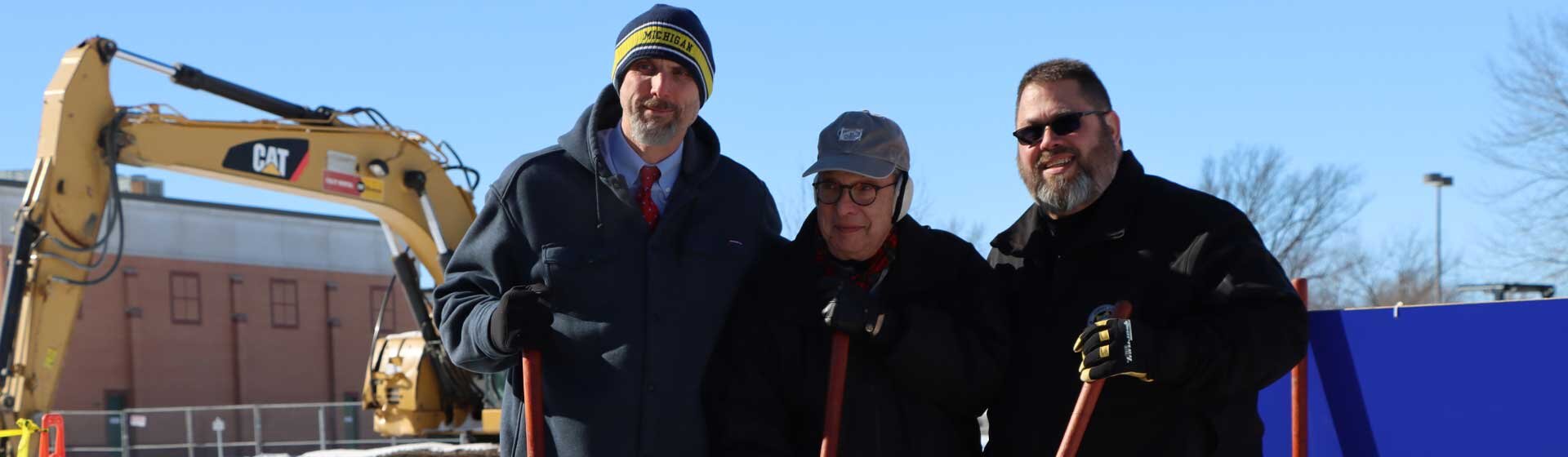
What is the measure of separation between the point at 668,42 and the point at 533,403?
88 centimetres

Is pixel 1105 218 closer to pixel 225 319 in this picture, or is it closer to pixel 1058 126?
pixel 1058 126

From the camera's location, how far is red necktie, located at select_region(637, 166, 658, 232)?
395 centimetres

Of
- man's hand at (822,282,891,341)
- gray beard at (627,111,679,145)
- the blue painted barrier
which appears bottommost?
the blue painted barrier

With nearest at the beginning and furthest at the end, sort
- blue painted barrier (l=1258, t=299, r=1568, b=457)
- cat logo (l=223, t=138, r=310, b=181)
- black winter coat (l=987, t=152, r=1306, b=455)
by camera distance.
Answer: black winter coat (l=987, t=152, r=1306, b=455)
blue painted barrier (l=1258, t=299, r=1568, b=457)
cat logo (l=223, t=138, r=310, b=181)

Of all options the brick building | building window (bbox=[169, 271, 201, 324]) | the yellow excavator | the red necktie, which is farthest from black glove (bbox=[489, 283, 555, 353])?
building window (bbox=[169, 271, 201, 324])

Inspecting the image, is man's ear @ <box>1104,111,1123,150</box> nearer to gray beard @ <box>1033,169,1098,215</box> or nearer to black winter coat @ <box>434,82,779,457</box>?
gray beard @ <box>1033,169,1098,215</box>

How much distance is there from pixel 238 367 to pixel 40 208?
2451cm

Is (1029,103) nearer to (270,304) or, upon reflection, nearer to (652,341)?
(652,341)

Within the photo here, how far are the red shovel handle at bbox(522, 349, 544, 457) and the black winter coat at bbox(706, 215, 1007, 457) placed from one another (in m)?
0.39

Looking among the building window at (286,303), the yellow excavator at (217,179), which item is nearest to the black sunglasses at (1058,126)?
the yellow excavator at (217,179)

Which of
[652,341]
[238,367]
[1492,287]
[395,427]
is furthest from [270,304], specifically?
[652,341]

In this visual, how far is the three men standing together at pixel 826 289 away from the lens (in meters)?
3.63

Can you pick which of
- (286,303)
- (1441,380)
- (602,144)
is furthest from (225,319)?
(602,144)

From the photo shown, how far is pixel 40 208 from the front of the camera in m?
12.3
